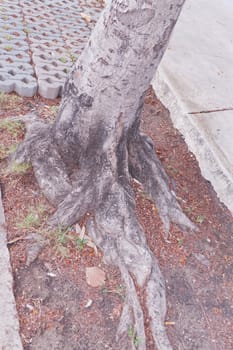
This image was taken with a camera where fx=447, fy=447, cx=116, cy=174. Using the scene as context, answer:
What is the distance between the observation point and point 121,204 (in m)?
2.57

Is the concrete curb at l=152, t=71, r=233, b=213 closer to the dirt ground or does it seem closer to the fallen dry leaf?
the dirt ground

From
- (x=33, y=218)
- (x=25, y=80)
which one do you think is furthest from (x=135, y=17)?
(x=25, y=80)

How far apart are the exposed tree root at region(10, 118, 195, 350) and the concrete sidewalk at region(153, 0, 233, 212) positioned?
0.55 metres

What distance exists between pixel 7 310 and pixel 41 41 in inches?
122

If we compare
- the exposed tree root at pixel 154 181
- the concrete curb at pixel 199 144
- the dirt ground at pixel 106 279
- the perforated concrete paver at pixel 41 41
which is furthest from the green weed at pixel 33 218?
the perforated concrete paver at pixel 41 41

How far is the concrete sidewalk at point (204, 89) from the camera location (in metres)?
3.32

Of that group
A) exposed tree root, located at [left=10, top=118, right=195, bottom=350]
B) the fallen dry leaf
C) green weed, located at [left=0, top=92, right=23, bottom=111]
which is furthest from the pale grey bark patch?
green weed, located at [left=0, top=92, right=23, bottom=111]

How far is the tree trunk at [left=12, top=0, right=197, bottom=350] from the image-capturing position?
2.27m

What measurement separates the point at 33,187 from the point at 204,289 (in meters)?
1.18

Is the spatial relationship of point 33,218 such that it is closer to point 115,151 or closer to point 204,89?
point 115,151

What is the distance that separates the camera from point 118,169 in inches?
105

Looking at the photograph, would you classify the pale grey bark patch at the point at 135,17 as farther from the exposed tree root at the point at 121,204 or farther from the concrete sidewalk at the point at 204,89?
the concrete sidewalk at the point at 204,89

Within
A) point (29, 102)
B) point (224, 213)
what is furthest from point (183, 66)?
point (224, 213)

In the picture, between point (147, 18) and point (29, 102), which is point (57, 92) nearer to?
point (29, 102)
